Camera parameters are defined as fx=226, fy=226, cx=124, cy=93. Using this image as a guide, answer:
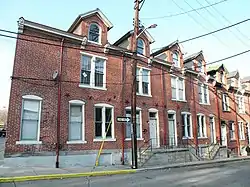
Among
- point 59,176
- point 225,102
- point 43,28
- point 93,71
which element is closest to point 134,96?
point 93,71

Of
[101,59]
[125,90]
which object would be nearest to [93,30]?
[101,59]

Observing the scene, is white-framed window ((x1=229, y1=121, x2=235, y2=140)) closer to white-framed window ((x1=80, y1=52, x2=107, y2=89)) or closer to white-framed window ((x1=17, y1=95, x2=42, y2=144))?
white-framed window ((x1=80, y1=52, x2=107, y2=89))

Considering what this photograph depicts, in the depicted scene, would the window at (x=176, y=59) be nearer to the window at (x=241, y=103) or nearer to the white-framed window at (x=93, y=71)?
the white-framed window at (x=93, y=71)

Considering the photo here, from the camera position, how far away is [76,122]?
14.8 meters

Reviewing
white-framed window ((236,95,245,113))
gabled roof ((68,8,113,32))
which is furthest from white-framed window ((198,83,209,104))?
gabled roof ((68,8,113,32))

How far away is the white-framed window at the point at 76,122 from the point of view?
14531 mm

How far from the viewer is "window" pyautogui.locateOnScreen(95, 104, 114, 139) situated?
15688 millimetres

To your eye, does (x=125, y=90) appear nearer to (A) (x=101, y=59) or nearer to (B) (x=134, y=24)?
(A) (x=101, y=59)

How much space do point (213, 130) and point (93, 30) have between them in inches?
688

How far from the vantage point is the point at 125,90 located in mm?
17547

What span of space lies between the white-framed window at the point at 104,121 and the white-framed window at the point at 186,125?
8.43m

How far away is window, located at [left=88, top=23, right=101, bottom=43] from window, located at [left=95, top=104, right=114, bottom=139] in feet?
16.3

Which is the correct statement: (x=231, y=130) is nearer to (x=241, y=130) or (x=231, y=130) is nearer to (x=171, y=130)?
(x=241, y=130)

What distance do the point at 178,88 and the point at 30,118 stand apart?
14135 mm
